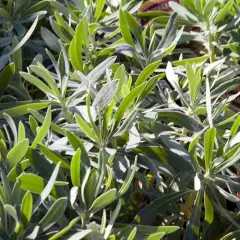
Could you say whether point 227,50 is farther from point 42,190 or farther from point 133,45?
point 42,190

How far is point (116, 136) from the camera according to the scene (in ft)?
2.13

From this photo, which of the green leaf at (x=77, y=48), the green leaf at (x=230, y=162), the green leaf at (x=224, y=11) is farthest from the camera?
the green leaf at (x=224, y=11)

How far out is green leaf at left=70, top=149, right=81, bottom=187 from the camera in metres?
0.56

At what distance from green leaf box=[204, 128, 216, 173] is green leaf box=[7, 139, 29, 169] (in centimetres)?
21

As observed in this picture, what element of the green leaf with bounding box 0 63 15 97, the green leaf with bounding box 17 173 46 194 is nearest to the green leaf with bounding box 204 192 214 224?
the green leaf with bounding box 17 173 46 194

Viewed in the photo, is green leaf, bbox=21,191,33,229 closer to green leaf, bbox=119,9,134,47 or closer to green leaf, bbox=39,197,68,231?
green leaf, bbox=39,197,68,231

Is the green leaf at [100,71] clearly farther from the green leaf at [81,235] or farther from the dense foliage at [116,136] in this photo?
the green leaf at [81,235]

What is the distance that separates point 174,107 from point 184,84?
0.22ft

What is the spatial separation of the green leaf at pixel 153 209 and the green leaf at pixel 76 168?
0.35 feet

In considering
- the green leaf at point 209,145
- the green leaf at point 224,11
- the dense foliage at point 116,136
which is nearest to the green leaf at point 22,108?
the dense foliage at point 116,136

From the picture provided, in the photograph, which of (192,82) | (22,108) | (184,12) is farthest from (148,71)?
(184,12)

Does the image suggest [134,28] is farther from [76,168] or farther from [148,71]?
[76,168]

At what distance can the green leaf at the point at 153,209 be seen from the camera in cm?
65

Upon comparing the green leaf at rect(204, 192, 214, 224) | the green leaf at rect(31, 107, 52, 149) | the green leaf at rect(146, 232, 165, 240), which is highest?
the green leaf at rect(31, 107, 52, 149)
